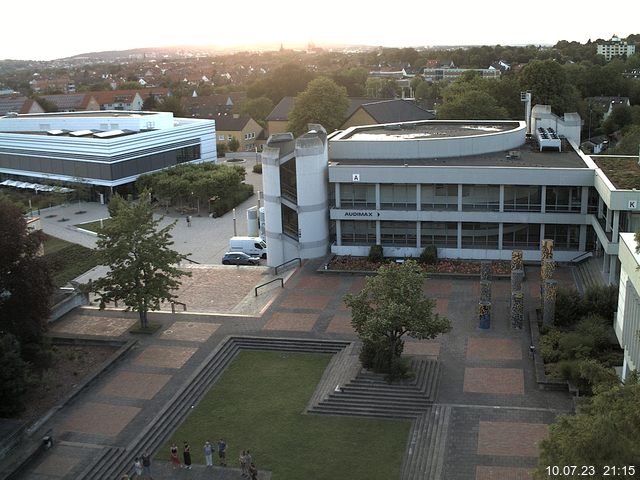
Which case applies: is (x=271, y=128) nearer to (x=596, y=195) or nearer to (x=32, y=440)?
(x=596, y=195)

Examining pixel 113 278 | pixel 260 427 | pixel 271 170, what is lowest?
pixel 260 427

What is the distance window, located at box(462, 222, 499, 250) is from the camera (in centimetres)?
4288

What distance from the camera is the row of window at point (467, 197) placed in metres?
41.4

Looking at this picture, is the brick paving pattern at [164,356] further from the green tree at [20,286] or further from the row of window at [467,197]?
the row of window at [467,197]

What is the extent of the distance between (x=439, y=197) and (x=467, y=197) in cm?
165

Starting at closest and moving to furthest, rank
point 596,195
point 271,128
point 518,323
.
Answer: point 518,323
point 596,195
point 271,128

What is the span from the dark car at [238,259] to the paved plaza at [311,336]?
407cm

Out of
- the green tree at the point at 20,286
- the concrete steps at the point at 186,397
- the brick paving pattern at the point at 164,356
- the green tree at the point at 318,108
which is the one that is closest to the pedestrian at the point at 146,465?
the concrete steps at the point at 186,397

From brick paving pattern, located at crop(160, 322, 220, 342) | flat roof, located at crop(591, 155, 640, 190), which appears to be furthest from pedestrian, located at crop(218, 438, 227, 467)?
flat roof, located at crop(591, 155, 640, 190)

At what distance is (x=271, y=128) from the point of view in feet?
339

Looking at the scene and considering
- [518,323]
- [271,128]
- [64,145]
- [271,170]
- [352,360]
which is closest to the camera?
[352,360]

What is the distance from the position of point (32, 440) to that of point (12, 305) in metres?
5.73

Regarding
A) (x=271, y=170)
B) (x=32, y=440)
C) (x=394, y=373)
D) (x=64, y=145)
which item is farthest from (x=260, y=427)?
(x=64, y=145)

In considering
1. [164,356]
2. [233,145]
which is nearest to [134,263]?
[164,356]
